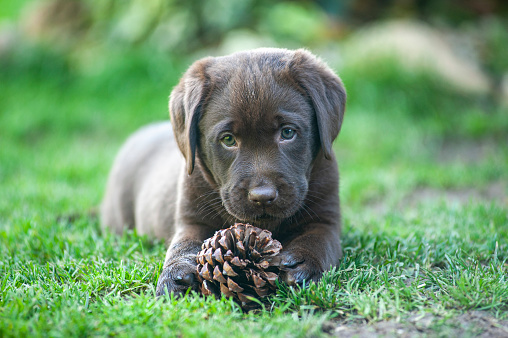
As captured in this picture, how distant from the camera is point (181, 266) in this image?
2.83 m

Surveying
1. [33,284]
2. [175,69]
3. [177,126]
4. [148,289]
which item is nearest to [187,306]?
[148,289]

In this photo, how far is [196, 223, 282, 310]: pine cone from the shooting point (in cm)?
269

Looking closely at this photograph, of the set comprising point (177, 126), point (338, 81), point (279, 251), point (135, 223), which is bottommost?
point (135, 223)

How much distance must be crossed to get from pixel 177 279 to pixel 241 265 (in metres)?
0.37

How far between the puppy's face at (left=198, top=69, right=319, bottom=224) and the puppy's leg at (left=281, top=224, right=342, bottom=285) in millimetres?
196

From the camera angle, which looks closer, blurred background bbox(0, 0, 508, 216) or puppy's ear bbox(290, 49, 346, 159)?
puppy's ear bbox(290, 49, 346, 159)

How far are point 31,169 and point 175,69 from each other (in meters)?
3.40

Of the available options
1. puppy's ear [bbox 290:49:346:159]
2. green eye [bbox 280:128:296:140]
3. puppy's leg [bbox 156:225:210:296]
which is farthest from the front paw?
puppy's ear [bbox 290:49:346:159]

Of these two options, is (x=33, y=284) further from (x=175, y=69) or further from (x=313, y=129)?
(x=175, y=69)

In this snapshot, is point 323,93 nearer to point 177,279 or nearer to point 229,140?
point 229,140

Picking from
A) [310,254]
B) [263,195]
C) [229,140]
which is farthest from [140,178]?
[310,254]

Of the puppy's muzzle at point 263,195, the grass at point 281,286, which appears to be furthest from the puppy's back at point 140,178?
the puppy's muzzle at point 263,195

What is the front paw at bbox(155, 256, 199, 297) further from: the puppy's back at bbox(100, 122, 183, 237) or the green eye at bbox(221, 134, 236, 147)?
the puppy's back at bbox(100, 122, 183, 237)

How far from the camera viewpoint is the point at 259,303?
2.68 meters
